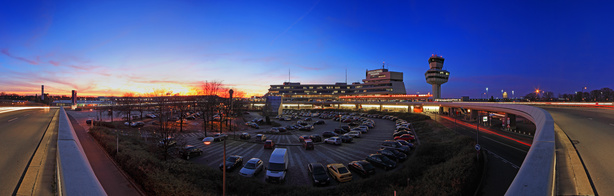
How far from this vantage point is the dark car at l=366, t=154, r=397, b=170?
61.7 feet

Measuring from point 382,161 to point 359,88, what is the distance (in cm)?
11834

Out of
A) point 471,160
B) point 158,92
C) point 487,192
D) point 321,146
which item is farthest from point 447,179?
point 158,92

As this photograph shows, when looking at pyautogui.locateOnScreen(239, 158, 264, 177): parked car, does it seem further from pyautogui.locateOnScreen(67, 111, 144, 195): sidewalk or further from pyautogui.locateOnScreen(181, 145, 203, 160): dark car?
pyautogui.locateOnScreen(181, 145, 203, 160): dark car

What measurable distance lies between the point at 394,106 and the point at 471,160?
68.6 m

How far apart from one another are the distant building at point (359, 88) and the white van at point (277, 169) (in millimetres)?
112339

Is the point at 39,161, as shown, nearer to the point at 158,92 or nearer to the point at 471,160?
the point at 471,160

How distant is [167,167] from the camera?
1514 centimetres

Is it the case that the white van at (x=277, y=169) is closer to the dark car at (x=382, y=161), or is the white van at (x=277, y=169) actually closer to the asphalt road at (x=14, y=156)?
the dark car at (x=382, y=161)

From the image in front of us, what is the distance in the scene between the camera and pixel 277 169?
1645 centimetres

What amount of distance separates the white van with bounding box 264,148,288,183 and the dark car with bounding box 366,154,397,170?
8.05 m

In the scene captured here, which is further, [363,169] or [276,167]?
[363,169]

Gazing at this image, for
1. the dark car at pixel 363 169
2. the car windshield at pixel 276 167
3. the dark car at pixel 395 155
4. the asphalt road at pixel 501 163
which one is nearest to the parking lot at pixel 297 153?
the dark car at pixel 363 169

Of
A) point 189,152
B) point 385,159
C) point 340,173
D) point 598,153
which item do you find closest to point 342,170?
point 340,173

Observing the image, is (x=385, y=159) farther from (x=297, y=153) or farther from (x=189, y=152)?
(x=189, y=152)
